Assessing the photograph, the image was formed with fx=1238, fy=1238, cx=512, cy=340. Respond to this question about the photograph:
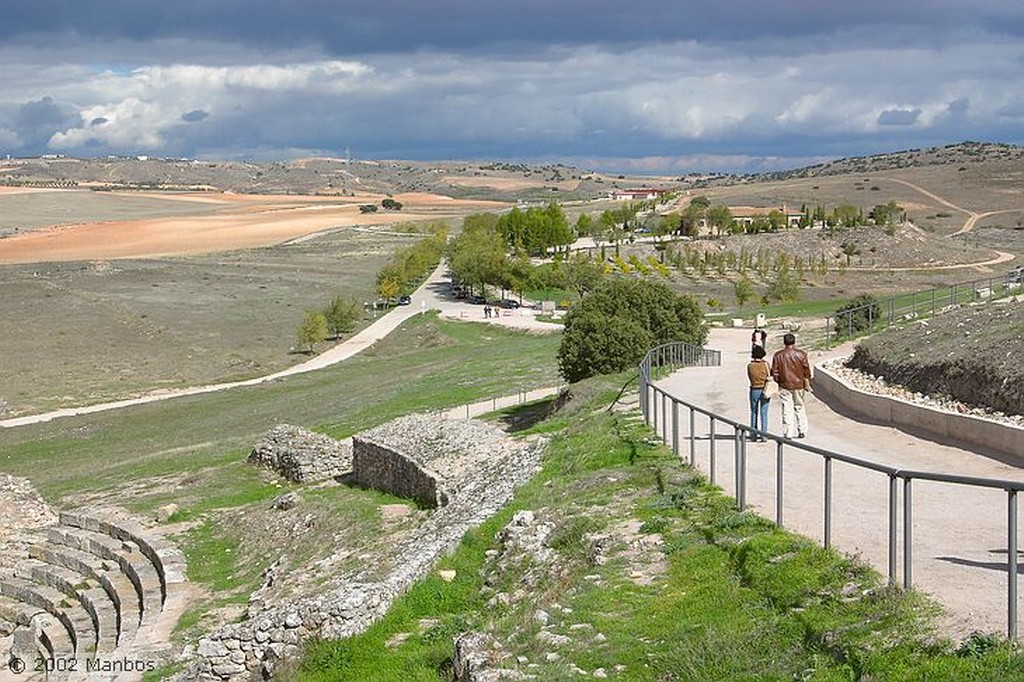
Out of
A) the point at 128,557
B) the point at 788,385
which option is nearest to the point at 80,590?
the point at 128,557

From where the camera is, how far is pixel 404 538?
2062cm

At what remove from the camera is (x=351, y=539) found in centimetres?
2214

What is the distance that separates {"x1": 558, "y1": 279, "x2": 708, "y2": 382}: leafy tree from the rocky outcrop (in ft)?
24.4

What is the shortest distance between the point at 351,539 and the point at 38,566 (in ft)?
24.5

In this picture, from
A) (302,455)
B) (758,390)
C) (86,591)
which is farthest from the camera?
(302,455)

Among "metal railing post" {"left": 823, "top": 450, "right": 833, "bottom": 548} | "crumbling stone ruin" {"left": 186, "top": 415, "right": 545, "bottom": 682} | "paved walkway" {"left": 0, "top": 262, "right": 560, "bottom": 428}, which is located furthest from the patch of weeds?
"paved walkway" {"left": 0, "top": 262, "right": 560, "bottom": 428}

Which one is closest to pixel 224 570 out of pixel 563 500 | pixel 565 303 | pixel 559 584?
pixel 563 500

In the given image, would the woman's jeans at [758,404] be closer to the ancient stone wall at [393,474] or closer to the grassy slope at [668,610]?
the grassy slope at [668,610]

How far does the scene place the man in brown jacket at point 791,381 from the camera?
62.7 feet

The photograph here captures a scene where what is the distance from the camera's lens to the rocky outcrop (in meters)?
30.2

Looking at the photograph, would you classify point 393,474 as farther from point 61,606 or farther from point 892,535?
point 892,535

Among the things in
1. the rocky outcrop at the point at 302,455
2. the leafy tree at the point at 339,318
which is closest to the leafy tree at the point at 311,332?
the leafy tree at the point at 339,318

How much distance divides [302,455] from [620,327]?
33.3 ft

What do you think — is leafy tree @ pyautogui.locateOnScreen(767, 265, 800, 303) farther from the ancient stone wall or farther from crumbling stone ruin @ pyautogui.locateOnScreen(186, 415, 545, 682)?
the ancient stone wall
